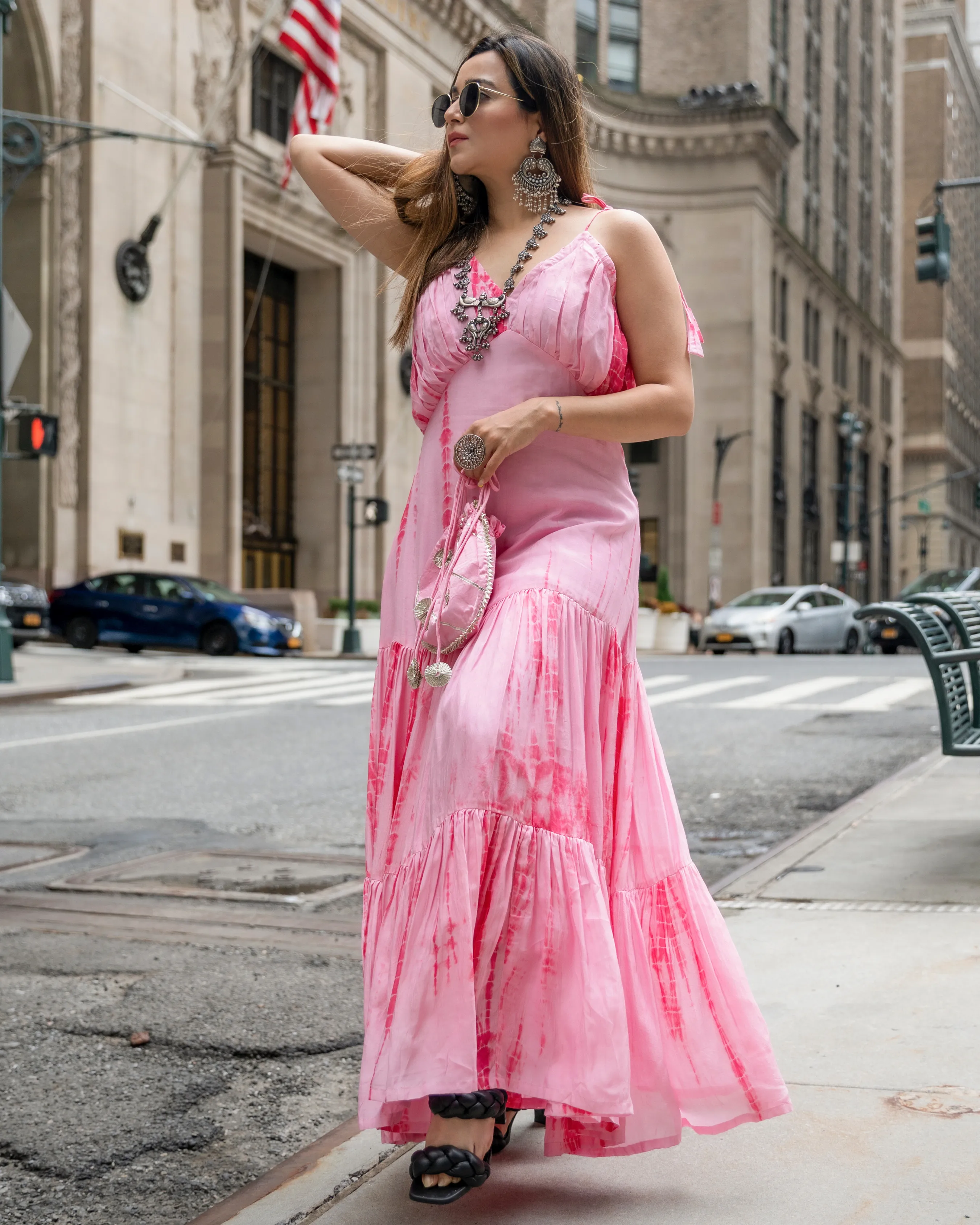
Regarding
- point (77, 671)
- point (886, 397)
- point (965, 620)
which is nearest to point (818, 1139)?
point (965, 620)

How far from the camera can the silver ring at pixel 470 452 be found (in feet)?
8.46

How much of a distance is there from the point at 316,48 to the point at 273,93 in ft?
41.3

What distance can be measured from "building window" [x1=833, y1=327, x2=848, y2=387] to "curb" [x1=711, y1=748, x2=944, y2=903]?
62.9 meters

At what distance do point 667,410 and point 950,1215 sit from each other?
4.73ft

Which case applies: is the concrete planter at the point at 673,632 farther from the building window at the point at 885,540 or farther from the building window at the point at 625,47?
the building window at the point at 885,540

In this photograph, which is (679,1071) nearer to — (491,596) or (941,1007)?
(491,596)

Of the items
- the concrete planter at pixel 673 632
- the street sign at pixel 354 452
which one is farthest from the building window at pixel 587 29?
the street sign at pixel 354 452

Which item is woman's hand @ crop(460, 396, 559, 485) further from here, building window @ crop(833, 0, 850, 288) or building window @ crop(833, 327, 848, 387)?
building window @ crop(833, 0, 850, 288)

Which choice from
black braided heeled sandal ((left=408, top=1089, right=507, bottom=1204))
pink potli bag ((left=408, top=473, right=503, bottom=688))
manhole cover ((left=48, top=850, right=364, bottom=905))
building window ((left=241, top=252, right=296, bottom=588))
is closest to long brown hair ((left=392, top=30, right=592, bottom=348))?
pink potli bag ((left=408, top=473, right=503, bottom=688))

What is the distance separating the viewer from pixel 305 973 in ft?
14.6

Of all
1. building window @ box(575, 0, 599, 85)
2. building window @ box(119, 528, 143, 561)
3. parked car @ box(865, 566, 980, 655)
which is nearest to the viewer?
building window @ box(119, 528, 143, 561)

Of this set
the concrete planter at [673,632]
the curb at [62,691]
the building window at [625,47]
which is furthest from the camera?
the building window at [625,47]

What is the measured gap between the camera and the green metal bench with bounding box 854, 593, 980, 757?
238 inches

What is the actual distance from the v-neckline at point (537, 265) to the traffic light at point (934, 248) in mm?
19535
